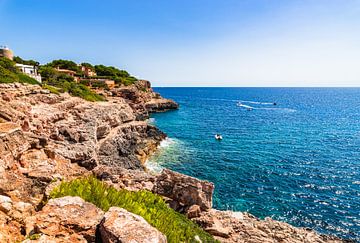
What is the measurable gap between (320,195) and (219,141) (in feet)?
80.4

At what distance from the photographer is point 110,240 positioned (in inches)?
267

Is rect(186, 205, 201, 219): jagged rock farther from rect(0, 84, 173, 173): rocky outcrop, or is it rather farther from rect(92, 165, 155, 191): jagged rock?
rect(0, 84, 173, 173): rocky outcrop

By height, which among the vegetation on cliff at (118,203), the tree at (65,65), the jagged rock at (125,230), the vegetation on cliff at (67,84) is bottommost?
the vegetation on cliff at (118,203)

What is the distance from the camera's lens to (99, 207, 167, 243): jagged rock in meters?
6.71

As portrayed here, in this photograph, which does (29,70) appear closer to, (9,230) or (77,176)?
(77,176)

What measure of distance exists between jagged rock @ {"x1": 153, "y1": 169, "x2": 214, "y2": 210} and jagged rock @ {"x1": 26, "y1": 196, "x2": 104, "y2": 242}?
32.6ft

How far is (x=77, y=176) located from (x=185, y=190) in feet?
27.6

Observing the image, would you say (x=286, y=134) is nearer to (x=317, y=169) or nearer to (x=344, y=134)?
(x=344, y=134)

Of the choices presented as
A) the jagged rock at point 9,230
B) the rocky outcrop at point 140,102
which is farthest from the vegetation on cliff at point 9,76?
the rocky outcrop at point 140,102

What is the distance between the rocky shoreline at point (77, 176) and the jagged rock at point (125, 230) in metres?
0.03

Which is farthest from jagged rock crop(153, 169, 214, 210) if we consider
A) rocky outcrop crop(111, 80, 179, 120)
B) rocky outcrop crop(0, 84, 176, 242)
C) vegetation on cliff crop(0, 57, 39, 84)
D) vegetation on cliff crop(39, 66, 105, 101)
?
rocky outcrop crop(111, 80, 179, 120)

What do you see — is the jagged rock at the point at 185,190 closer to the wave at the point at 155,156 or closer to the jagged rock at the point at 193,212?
the jagged rock at the point at 193,212

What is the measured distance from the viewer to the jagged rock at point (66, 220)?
6984 millimetres

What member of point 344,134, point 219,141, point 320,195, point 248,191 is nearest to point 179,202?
point 248,191
